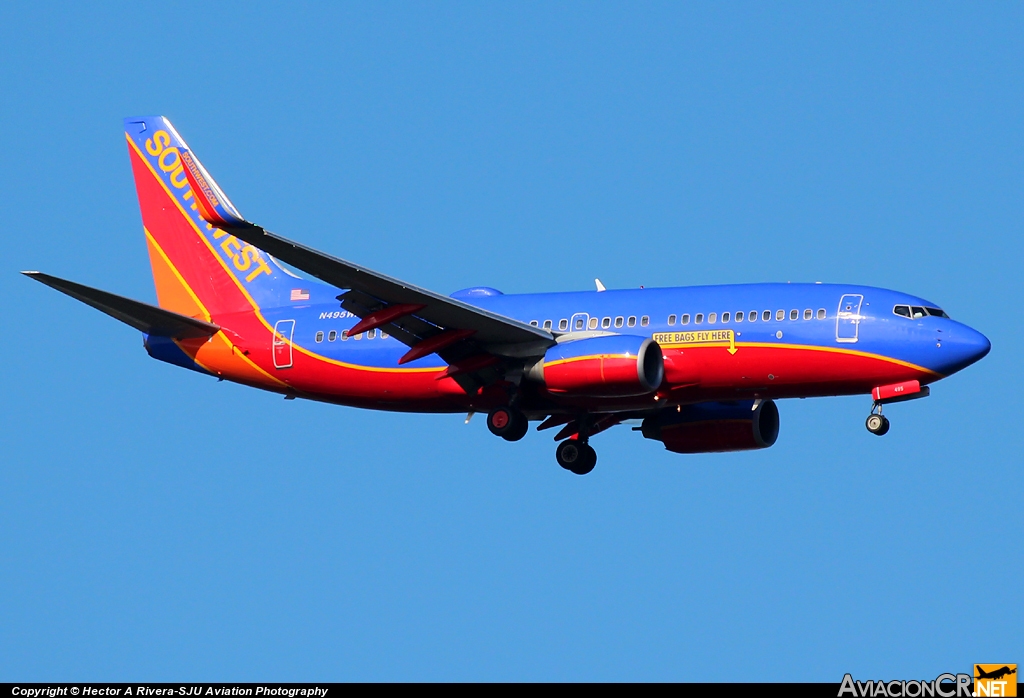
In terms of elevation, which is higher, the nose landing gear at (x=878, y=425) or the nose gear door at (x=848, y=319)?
the nose gear door at (x=848, y=319)

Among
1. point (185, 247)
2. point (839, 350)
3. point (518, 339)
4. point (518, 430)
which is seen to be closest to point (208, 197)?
point (518, 339)

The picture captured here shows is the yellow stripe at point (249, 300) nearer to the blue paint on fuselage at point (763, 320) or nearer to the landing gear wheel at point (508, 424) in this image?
the blue paint on fuselage at point (763, 320)

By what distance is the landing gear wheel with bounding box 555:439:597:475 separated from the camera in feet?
180

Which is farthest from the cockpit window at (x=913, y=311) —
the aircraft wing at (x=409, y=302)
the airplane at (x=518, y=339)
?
the aircraft wing at (x=409, y=302)

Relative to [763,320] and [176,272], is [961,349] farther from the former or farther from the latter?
[176,272]

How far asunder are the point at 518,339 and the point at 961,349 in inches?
497

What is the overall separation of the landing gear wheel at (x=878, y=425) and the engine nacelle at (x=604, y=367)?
19.8 feet

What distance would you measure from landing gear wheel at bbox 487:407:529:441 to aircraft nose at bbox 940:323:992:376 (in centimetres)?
1250

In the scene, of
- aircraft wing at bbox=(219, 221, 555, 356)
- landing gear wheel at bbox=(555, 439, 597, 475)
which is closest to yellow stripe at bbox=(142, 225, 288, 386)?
aircraft wing at bbox=(219, 221, 555, 356)

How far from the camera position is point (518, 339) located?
51312 millimetres

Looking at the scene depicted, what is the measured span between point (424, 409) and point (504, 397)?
2.87 meters

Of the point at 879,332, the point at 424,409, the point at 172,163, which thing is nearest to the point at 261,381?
the point at 424,409

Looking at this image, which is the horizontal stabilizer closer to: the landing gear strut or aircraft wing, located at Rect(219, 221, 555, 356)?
aircraft wing, located at Rect(219, 221, 555, 356)

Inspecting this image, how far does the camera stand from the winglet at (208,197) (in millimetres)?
44031
